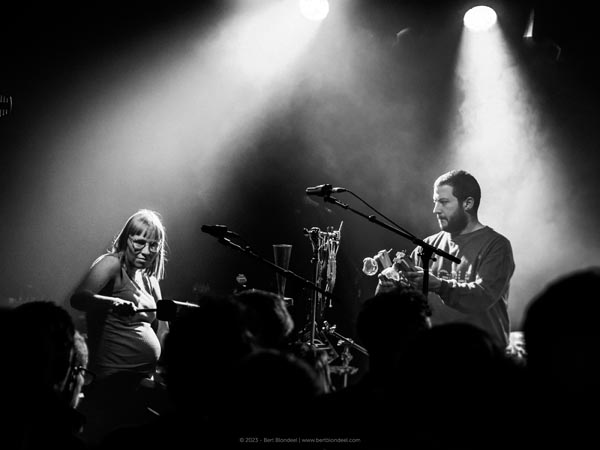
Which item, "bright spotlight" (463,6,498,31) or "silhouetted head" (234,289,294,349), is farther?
"bright spotlight" (463,6,498,31)

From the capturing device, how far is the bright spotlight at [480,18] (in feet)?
22.9

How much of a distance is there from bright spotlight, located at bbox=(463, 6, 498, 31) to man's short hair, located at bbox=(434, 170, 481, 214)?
6.31ft

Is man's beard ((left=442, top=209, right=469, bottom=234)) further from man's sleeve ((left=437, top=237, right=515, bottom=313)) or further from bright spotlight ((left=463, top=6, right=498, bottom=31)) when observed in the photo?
bright spotlight ((left=463, top=6, right=498, bottom=31))

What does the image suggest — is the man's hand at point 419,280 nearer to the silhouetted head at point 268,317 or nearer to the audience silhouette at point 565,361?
the silhouetted head at point 268,317

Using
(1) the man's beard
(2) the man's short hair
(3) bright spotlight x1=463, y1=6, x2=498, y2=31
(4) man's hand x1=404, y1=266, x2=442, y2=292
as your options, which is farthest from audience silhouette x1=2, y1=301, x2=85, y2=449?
(3) bright spotlight x1=463, y1=6, x2=498, y2=31

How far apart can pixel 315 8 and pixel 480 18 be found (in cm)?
199

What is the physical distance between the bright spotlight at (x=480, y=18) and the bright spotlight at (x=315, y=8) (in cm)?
170

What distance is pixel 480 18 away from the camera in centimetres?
703

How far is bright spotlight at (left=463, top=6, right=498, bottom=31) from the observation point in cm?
696

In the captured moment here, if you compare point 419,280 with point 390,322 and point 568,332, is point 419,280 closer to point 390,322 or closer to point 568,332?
point 390,322

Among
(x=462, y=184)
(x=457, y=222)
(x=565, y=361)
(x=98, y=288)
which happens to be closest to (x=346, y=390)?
(x=565, y=361)

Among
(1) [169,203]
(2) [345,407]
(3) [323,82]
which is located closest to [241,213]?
(1) [169,203]

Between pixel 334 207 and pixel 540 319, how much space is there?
20.7ft

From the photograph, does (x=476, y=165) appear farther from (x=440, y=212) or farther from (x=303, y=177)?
(x=303, y=177)
